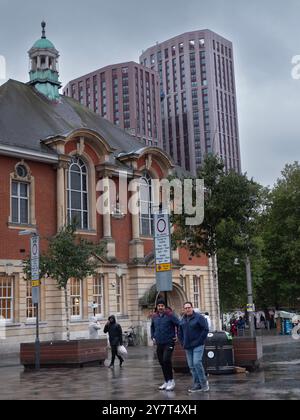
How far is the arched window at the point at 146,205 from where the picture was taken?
1515 inches

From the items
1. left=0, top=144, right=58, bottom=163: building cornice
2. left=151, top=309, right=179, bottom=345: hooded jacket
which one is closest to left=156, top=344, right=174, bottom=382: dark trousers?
left=151, top=309, right=179, bottom=345: hooded jacket

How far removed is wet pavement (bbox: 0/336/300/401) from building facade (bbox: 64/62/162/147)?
138m

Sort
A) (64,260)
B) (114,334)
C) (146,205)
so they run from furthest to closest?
1. (146,205)
2. (64,260)
3. (114,334)

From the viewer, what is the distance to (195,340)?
1258 cm

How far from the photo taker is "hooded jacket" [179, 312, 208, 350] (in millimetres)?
12586

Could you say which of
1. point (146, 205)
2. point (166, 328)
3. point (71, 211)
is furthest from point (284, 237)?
point (166, 328)

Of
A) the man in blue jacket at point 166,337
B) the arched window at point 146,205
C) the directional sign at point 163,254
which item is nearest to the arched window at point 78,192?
the arched window at point 146,205

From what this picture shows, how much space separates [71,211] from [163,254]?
18146 mm

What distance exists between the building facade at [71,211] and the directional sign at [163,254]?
12.8 meters

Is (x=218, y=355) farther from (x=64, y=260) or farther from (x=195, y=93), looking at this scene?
(x=195, y=93)

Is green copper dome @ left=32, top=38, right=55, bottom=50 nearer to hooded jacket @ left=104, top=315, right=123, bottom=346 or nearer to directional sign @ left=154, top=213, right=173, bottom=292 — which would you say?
hooded jacket @ left=104, top=315, right=123, bottom=346

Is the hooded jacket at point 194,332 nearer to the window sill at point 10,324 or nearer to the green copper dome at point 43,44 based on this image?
the window sill at point 10,324

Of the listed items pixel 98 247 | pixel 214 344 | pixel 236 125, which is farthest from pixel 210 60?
pixel 214 344
